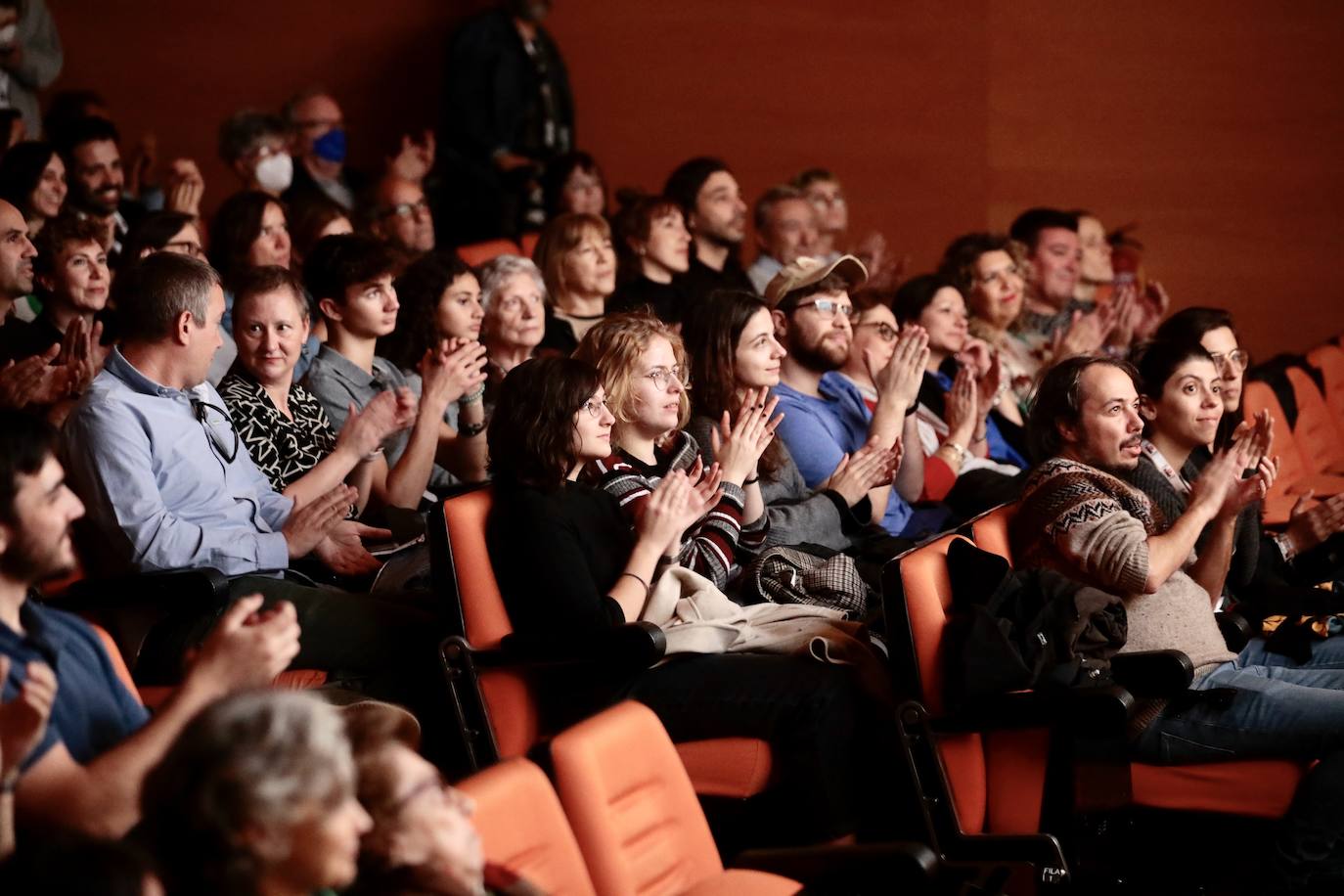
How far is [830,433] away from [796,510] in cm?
50

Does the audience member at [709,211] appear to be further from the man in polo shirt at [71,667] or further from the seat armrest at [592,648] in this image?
the man in polo shirt at [71,667]

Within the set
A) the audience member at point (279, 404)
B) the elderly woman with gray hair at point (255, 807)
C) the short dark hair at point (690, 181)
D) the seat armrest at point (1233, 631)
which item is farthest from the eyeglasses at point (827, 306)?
the elderly woman with gray hair at point (255, 807)

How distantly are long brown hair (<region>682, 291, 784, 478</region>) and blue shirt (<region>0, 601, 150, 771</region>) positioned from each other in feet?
6.13

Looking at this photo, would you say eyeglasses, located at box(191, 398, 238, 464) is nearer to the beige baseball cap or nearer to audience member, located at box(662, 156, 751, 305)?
the beige baseball cap

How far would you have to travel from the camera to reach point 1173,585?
9.59 ft

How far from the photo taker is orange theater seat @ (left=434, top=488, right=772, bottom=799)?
8.89ft

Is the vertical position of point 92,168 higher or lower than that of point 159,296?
lower

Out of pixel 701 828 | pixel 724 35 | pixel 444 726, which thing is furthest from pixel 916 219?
pixel 701 828

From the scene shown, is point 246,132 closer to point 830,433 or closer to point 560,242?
point 560,242

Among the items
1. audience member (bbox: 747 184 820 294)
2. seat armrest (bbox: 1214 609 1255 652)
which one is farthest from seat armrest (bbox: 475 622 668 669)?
audience member (bbox: 747 184 820 294)

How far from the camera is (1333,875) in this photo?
2660 mm

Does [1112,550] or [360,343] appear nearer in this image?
[1112,550]

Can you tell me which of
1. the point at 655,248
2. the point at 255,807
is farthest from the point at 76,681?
the point at 655,248

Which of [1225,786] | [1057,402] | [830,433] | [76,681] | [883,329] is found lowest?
[1225,786]
